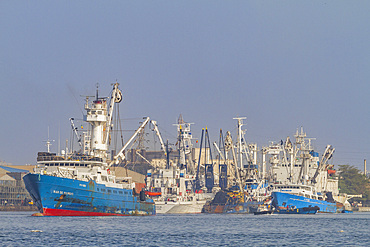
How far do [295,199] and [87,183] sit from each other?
69050 mm

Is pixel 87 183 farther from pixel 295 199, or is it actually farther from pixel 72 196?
pixel 295 199

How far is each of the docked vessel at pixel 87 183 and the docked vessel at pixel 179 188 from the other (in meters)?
38.0

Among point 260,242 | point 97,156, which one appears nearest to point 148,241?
point 260,242

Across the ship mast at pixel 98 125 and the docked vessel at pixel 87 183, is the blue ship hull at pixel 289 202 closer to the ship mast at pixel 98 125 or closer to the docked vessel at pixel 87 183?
the docked vessel at pixel 87 183

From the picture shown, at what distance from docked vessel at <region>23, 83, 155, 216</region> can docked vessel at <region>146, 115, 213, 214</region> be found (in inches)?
1497

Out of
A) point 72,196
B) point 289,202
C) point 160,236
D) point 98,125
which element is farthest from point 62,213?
point 289,202

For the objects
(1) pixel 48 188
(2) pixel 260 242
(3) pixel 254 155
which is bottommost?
(2) pixel 260 242

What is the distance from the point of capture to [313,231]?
3413 inches

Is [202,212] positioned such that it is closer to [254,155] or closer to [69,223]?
[254,155]

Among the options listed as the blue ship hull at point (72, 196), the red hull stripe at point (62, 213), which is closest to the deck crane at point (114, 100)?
the blue ship hull at point (72, 196)

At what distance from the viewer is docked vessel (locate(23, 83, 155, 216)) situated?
104688mm

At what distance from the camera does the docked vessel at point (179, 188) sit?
170 m

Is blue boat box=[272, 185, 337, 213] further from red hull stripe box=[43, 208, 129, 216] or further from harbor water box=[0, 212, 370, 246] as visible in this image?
harbor water box=[0, 212, 370, 246]

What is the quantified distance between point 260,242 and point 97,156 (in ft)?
189
